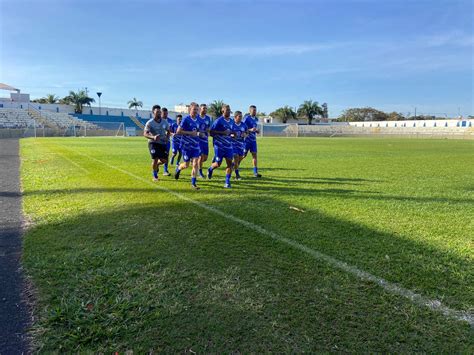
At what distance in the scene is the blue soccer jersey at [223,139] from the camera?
9094 millimetres

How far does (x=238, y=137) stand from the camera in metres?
9.69

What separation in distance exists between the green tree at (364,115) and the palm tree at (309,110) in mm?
20289

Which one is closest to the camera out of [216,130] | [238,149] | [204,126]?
[216,130]

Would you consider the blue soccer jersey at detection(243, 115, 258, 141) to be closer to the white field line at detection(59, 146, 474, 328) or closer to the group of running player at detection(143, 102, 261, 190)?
the group of running player at detection(143, 102, 261, 190)

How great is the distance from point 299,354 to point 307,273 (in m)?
1.32

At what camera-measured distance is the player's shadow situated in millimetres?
2738

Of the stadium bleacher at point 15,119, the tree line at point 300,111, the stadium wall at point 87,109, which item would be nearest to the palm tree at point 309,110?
the tree line at point 300,111

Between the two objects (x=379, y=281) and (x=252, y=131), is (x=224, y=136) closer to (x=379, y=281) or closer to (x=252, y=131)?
(x=252, y=131)

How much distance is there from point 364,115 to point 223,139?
112 metres

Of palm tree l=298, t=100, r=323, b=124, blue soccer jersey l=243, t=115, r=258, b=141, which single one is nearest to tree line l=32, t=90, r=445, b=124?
palm tree l=298, t=100, r=323, b=124

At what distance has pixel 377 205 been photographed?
6906mm

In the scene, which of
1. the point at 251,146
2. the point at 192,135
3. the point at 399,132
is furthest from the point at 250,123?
the point at 399,132

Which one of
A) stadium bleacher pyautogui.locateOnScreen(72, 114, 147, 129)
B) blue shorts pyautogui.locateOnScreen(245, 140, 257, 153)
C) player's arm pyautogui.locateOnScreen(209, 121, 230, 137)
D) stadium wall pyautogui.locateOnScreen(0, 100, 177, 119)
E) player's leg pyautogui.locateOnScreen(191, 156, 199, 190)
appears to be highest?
stadium wall pyautogui.locateOnScreen(0, 100, 177, 119)

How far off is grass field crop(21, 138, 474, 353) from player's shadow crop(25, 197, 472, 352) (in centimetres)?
1
